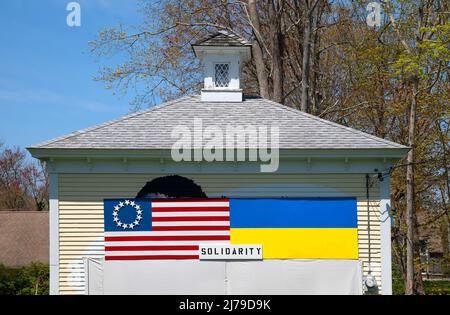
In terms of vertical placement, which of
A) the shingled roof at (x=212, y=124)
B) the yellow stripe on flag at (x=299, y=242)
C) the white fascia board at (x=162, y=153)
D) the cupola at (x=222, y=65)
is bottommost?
the yellow stripe on flag at (x=299, y=242)

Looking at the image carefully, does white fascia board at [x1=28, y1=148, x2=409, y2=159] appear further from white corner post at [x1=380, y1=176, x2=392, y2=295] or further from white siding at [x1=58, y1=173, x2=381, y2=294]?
white corner post at [x1=380, y1=176, x2=392, y2=295]

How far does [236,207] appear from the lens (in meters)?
13.7

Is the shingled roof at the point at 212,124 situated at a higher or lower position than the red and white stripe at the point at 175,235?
higher

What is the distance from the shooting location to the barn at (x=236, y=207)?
13500mm

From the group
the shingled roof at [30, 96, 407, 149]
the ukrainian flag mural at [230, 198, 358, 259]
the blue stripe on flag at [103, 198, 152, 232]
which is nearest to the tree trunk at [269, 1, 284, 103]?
the shingled roof at [30, 96, 407, 149]

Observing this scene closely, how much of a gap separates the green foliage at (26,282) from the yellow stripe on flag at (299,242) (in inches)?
476

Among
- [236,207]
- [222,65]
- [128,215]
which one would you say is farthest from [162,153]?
[222,65]

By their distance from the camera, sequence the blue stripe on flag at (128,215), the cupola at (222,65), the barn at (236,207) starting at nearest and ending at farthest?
the barn at (236,207), the blue stripe on flag at (128,215), the cupola at (222,65)

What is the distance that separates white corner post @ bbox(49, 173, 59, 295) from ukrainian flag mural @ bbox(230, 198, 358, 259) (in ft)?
13.9

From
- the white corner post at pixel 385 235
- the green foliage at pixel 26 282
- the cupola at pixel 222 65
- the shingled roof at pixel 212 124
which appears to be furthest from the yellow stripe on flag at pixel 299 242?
the green foliage at pixel 26 282

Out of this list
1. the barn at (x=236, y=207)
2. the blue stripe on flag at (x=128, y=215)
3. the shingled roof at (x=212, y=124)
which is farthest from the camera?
the shingled roof at (x=212, y=124)

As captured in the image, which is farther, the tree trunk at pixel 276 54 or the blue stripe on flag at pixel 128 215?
the tree trunk at pixel 276 54

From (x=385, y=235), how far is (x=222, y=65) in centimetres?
693

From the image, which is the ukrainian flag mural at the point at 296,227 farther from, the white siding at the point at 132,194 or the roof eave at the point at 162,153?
the roof eave at the point at 162,153
